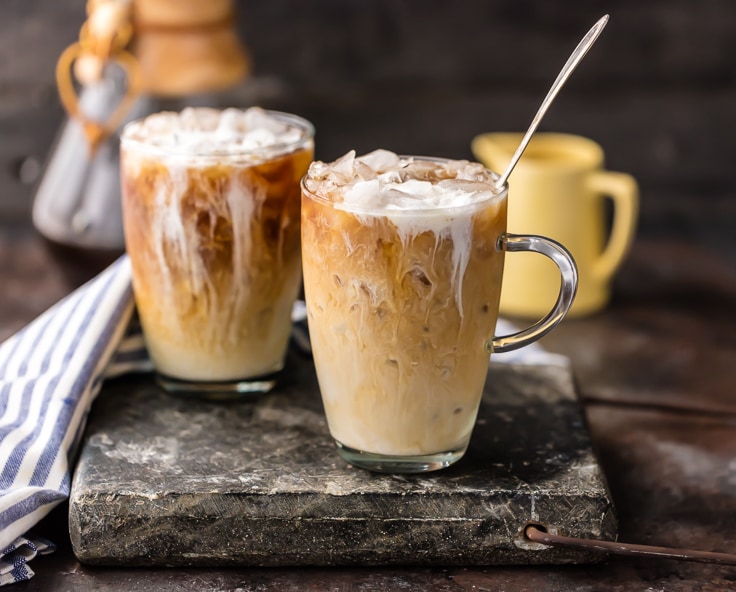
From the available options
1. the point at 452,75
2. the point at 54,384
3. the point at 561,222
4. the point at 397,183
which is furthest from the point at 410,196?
the point at 452,75

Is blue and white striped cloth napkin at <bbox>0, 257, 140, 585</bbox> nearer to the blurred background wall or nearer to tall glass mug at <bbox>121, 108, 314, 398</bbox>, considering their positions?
tall glass mug at <bbox>121, 108, 314, 398</bbox>

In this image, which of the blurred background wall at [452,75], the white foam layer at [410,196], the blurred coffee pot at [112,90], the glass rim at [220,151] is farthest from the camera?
the blurred background wall at [452,75]

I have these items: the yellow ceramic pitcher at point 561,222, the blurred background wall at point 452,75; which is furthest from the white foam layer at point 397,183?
the blurred background wall at point 452,75

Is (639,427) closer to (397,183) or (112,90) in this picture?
(397,183)

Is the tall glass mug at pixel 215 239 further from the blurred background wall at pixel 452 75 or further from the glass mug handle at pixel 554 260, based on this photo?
the blurred background wall at pixel 452 75

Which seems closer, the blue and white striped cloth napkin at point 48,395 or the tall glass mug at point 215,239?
the blue and white striped cloth napkin at point 48,395

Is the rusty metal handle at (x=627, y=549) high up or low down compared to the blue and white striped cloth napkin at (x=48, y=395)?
down
